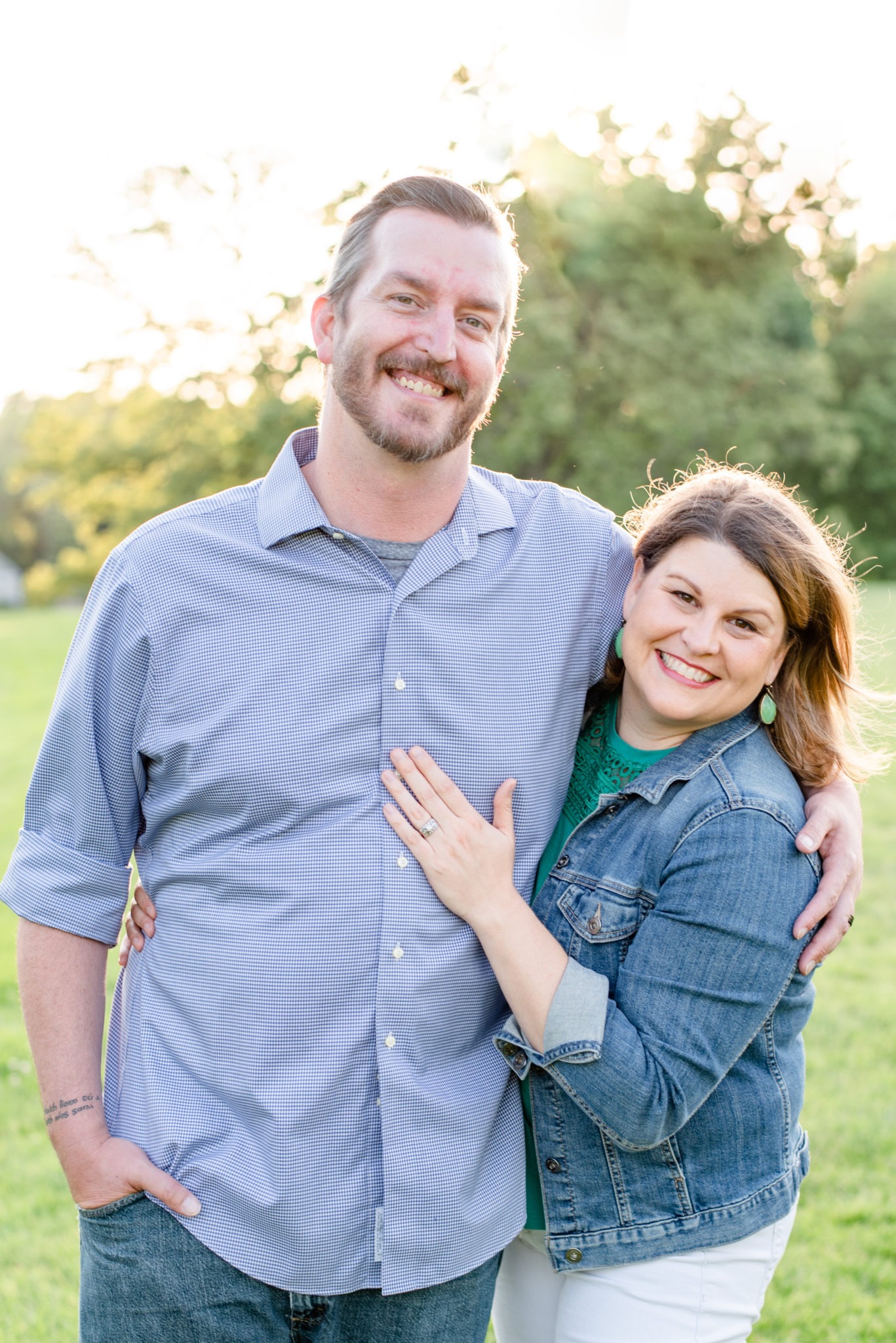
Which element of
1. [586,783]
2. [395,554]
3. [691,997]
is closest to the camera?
[691,997]

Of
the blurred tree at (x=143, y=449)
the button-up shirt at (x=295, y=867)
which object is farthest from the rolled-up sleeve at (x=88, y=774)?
the blurred tree at (x=143, y=449)

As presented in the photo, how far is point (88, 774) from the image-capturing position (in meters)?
2.30

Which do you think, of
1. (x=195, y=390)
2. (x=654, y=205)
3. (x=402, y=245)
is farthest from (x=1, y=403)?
(x=402, y=245)

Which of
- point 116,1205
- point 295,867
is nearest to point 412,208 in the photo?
point 295,867

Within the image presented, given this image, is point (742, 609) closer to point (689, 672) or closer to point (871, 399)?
point (689, 672)

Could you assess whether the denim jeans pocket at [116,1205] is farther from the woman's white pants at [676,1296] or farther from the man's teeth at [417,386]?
the man's teeth at [417,386]

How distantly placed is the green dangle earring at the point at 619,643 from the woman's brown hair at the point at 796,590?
0.02 meters

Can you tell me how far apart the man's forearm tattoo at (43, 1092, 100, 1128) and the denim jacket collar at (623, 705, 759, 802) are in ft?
4.01

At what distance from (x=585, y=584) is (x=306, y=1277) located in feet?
4.88

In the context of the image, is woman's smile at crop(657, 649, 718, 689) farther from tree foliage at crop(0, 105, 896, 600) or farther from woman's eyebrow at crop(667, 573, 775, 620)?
tree foliage at crop(0, 105, 896, 600)

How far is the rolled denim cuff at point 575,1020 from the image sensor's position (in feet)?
6.73

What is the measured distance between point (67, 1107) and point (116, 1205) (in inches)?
8.1

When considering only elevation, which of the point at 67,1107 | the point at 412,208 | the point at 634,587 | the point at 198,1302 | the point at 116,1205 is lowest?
the point at 198,1302

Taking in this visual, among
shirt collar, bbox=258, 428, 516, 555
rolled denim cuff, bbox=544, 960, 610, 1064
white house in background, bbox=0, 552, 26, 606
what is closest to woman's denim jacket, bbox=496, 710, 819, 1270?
rolled denim cuff, bbox=544, 960, 610, 1064
